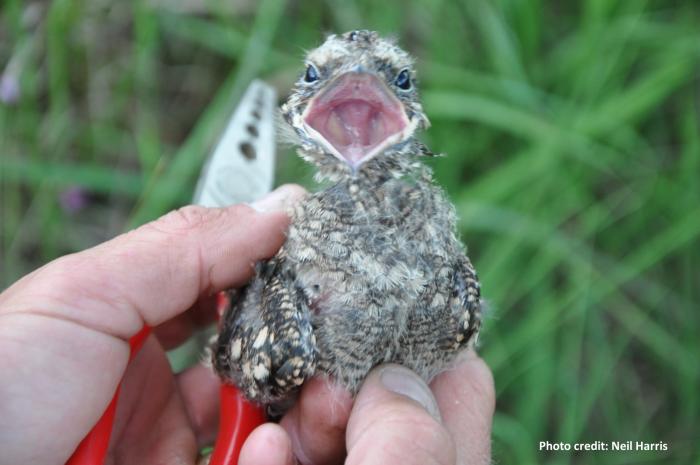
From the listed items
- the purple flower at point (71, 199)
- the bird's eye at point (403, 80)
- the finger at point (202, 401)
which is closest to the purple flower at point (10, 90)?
the purple flower at point (71, 199)

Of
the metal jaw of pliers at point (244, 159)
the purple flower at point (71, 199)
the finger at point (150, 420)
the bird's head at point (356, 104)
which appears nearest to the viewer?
the bird's head at point (356, 104)

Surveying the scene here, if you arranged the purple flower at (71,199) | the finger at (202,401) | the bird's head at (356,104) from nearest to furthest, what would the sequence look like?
the bird's head at (356,104)
the finger at (202,401)
the purple flower at (71,199)

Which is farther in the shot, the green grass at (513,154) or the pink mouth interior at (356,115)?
the green grass at (513,154)

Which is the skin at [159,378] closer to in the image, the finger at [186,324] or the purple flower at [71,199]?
the finger at [186,324]

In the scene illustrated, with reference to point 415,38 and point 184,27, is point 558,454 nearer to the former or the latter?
point 415,38

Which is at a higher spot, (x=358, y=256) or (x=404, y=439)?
(x=358, y=256)

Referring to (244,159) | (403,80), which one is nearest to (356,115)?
(403,80)

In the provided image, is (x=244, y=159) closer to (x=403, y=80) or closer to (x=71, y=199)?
(x=403, y=80)
